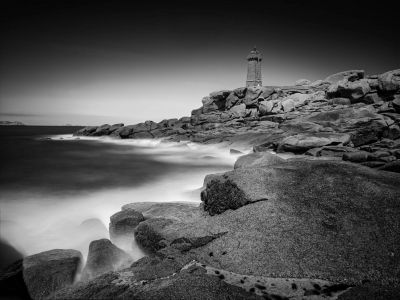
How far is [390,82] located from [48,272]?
41.6 metres

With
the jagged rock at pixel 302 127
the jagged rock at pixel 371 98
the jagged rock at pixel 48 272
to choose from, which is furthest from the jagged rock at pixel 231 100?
the jagged rock at pixel 48 272

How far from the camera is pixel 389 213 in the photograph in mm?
4922

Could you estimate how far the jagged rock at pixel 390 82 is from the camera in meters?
32.3

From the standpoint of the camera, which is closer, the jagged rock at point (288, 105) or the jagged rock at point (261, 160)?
the jagged rock at point (261, 160)

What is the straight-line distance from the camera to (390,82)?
32656 millimetres

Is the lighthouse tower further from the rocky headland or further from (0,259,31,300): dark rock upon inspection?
(0,259,31,300): dark rock

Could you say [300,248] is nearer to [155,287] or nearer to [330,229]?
[330,229]

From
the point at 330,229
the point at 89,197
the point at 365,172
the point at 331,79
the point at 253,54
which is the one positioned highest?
the point at 253,54

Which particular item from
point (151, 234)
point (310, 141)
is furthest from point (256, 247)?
point (310, 141)

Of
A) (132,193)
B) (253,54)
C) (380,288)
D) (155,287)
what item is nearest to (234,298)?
(155,287)

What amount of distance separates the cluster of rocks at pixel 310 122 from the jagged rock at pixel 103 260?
796 cm

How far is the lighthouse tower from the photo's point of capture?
75188mm

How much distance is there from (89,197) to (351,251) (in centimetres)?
1328

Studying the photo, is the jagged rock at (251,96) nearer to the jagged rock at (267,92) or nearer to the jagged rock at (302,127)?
the jagged rock at (267,92)
